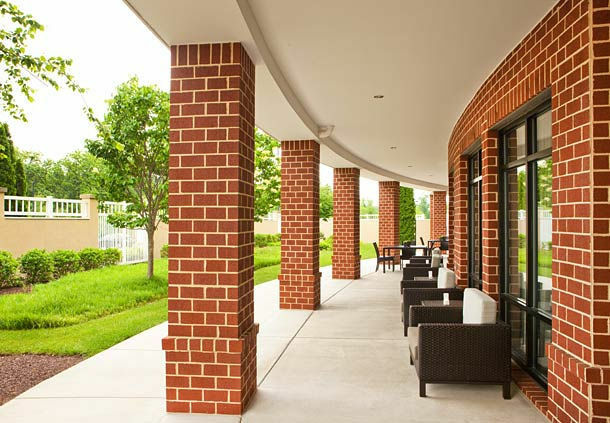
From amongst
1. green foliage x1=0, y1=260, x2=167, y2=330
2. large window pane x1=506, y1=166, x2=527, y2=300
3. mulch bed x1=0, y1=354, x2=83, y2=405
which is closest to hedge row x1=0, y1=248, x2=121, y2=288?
green foliage x1=0, y1=260, x2=167, y2=330

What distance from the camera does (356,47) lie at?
4062 mm

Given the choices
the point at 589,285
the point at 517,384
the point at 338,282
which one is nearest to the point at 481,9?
the point at 589,285

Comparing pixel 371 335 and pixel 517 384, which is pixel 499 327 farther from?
pixel 371 335

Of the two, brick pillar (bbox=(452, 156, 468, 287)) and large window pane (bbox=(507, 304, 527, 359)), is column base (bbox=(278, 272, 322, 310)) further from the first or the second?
large window pane (bbox=(507, 304, 527, 359))

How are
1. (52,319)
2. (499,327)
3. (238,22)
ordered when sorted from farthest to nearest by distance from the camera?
(52,319), (499,327), (238,22)

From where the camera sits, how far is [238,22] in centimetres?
325

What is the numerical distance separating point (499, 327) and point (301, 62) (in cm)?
278

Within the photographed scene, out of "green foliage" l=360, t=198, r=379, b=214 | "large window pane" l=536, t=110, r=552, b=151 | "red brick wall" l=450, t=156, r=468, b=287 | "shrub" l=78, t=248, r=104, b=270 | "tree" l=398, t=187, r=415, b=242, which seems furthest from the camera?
"green foliage" l=360, t=198, r=379, b=214

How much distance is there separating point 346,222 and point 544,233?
789 centimetres

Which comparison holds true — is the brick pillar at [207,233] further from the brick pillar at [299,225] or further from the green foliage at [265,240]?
the green foliage at [265,240]

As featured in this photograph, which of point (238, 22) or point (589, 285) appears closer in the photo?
point (589, 285)

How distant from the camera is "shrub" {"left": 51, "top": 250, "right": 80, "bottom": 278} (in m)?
11.1

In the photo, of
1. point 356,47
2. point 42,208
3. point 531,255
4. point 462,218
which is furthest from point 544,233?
point 42,208

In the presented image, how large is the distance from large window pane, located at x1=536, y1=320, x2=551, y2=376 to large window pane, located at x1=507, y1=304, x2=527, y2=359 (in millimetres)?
254
